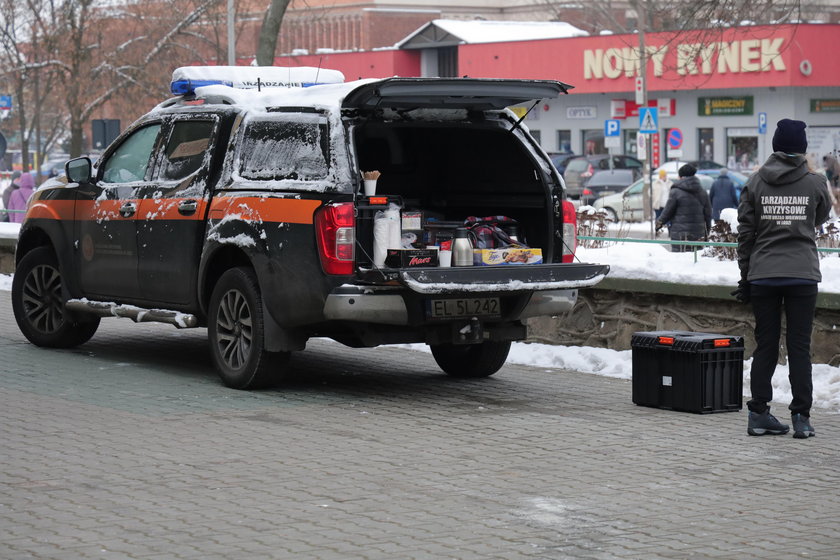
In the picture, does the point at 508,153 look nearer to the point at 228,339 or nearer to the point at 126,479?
the point at 228,339

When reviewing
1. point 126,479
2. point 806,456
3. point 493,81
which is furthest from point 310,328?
point 806,456

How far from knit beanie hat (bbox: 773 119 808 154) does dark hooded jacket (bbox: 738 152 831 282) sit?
46mm

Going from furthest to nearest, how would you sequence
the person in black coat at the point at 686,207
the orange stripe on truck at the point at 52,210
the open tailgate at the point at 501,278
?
1. the person in black coat at the point at 686,207
2. the orange stripe on truck at the point at 52,210
3. the open tailgate at the point at 501,278

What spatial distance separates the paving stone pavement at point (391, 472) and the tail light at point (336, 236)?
959mm

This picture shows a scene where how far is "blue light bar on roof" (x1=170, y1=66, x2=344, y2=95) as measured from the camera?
460 inches

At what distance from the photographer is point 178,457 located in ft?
26.3

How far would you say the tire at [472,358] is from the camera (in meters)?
11.2

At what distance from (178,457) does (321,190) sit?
7.37 ft

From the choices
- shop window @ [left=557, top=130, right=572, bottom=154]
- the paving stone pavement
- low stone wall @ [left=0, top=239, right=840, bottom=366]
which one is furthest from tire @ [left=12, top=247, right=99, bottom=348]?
shop window @ [left=557, top=130, right=572, bottom=154]

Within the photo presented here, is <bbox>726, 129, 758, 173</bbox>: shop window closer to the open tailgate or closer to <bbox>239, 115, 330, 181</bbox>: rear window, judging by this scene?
the open tailgate

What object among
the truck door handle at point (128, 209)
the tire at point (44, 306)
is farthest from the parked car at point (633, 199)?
the truck door handle at point (128, 209)

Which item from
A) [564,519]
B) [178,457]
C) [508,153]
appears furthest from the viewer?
[508,153]

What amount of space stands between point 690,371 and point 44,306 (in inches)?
228

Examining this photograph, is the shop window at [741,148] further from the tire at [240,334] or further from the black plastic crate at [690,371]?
the tire at [240,334]
